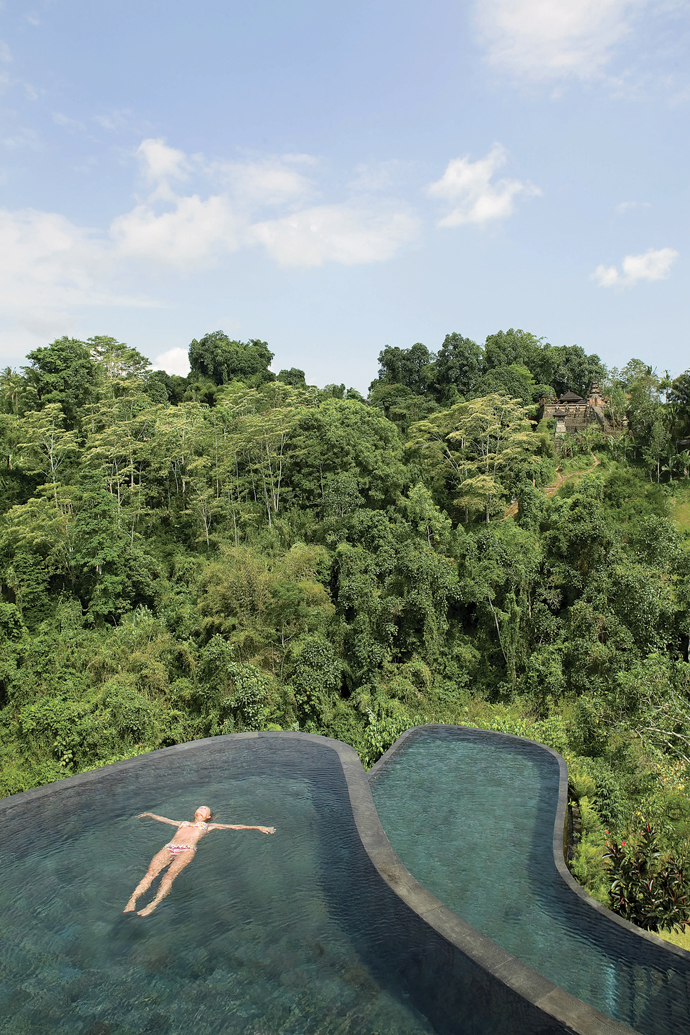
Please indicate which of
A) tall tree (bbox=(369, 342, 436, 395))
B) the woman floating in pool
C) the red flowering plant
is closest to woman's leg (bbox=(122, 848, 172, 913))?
the woman floating in pool

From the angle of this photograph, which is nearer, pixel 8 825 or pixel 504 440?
pixel 8 825

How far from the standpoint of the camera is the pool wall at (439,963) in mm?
2914

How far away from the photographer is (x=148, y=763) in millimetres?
6691

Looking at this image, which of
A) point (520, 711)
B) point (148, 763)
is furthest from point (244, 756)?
point (520, 711)

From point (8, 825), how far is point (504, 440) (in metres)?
15.0

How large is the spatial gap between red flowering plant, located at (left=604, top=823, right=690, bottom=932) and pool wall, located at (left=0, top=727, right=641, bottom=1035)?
1.02m

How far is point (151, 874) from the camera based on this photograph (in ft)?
15.3

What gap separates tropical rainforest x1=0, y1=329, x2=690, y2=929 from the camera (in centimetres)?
890

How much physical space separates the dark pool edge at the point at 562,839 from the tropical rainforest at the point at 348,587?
0.36 m

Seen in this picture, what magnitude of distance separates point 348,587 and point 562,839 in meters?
6.66

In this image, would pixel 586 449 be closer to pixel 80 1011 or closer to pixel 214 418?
pixel 214 418

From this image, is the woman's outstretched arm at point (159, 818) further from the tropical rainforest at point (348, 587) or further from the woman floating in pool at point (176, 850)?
the tropical rainforest at point (348, 587)

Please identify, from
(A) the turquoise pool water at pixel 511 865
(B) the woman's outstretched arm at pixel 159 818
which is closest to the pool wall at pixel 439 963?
(A) the turquoise pool water at pixel 511 865

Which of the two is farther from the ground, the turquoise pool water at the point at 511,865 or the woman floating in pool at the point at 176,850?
the woman floating in pool at the point at 176,850
